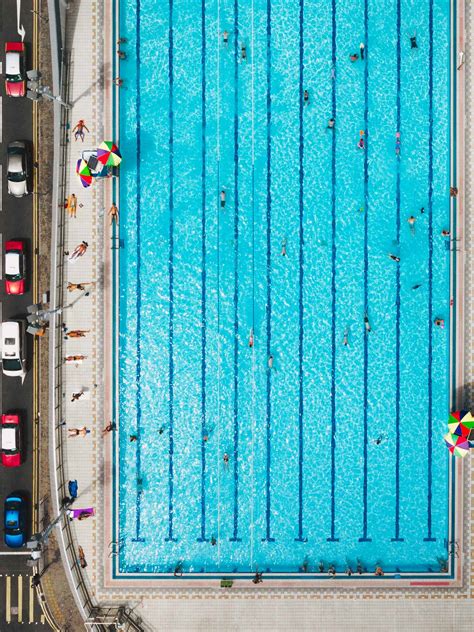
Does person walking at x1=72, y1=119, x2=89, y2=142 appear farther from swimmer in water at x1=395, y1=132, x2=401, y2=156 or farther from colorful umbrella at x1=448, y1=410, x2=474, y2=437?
colorful umbrella at x1=448, y1=410, x2=474, y2=437

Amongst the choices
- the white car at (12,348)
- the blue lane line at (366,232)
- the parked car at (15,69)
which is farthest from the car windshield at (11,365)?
the blue lane line at (366,232)

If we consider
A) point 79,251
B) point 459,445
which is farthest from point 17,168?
point 459,445

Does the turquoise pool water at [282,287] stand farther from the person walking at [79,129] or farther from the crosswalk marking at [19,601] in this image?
the crosswalk marking at [19,601]

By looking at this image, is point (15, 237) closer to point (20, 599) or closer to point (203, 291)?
point (203, 291)

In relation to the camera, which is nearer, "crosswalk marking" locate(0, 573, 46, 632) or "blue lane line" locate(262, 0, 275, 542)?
"blue lane line" locate(262, 0, 275, 542)

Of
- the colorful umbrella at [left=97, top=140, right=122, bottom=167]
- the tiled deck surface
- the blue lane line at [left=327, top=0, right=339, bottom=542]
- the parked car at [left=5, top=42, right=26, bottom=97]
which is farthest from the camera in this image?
the tiled deck surface

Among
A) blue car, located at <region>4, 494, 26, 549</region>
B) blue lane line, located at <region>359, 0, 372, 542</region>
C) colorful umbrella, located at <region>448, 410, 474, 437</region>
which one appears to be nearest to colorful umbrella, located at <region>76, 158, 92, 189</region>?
blue lane line, located at <region>359, 0, 372, 542</region>
